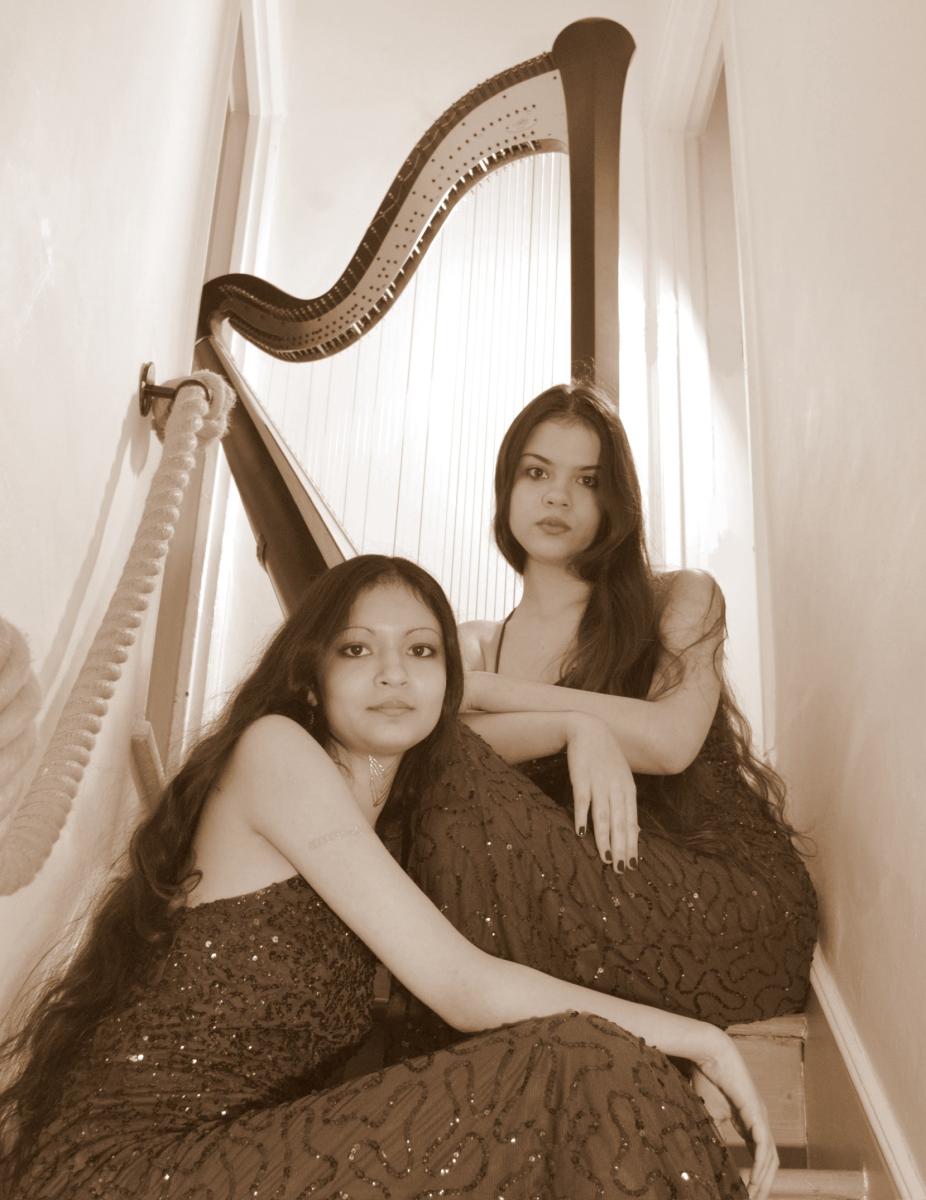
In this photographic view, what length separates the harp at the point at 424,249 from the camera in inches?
74.2

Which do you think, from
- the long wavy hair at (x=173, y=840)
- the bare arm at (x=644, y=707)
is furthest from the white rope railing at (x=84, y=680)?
the bare arm at (x=644, y=707)

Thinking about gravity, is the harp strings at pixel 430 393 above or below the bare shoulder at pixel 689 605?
above

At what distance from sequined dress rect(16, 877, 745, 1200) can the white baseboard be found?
0.30 metres

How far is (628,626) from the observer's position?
66.7 inches

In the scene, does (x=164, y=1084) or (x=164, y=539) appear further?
(x=164, y=539)

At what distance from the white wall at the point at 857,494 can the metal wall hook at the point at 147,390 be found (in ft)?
3.32

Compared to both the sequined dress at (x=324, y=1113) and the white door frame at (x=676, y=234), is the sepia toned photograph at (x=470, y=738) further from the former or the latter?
the white door frame at (x=676, y=234)

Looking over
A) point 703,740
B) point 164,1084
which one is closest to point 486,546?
point 703,740

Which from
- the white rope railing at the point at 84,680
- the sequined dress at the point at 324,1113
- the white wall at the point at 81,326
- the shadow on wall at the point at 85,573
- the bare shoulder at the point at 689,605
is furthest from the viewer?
the bare shoulder at the point at 689,605

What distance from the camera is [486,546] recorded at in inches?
129

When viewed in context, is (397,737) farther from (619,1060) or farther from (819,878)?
(819,878)

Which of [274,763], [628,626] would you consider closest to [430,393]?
[628,626]

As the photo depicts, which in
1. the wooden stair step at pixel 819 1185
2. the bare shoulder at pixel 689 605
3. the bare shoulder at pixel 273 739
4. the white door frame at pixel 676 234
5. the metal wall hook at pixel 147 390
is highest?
the white door frame at pixel 676 234

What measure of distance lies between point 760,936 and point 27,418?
3.26 ft
